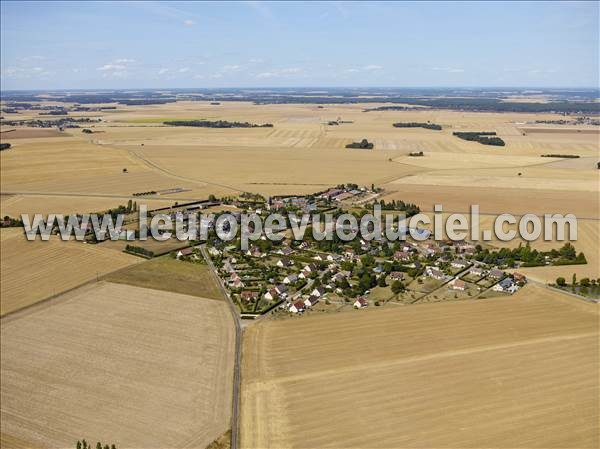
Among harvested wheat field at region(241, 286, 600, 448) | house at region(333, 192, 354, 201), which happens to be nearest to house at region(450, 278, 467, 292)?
harvested wheat field at region(241, 286, 600, 448)

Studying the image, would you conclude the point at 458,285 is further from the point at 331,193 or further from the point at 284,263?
the point at 331,193

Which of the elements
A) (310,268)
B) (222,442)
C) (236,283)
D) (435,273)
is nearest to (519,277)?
(435,273)

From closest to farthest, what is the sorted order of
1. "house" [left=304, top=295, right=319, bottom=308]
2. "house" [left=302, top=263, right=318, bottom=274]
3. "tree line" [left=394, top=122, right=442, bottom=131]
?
"house" [left=304, top=295, right=319, bottom=308], "house" [left=302, top=263, right=318, bottom=274], "tree line" [left=394, top=122, right=442, bottom=131]

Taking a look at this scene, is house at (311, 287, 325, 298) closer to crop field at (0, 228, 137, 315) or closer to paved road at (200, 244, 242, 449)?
paved road at (200, 244, 242, 449)

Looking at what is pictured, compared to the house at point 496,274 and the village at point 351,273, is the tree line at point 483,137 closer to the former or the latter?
the village at point 351,273

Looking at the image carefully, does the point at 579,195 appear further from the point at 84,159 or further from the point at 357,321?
the point at 84,159

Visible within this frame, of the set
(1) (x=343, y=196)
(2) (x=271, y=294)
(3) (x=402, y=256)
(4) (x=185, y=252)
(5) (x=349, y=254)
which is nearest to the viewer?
(2) (x=271, y=294)

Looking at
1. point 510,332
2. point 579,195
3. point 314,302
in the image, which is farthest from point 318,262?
point 579,195
